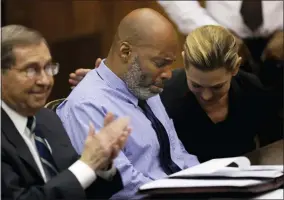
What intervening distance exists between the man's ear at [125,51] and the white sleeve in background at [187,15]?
12.5 inches

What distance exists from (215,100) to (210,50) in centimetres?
20

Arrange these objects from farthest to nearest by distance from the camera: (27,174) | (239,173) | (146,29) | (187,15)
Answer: (187,15), (146,29), (239,173), (27,174)

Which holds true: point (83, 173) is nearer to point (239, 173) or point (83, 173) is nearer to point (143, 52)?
point (239, 173)

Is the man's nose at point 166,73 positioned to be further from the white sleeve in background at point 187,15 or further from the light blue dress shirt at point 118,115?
the white sleeve in background at point 187,15

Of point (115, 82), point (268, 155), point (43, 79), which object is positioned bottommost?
point (268, 155)

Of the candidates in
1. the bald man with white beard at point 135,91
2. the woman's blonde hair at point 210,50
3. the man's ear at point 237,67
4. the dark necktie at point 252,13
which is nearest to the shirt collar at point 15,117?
the bald man with white beard at point 135,91

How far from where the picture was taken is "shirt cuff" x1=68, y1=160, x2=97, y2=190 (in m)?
1.42

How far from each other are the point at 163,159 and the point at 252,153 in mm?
264

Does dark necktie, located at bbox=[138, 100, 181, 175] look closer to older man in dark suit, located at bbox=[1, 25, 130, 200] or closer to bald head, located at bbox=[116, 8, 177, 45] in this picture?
bald head, located at bbox=[116, 8, 177, 45]

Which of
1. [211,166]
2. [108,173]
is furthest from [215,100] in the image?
[108,173]

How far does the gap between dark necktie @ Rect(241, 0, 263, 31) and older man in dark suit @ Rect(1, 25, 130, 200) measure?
917 millimetres

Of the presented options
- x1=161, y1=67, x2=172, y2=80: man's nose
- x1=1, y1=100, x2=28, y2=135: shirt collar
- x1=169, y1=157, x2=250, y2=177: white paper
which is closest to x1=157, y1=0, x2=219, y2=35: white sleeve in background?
x1=161, y1=67, x2=172, y2=80: man's nose

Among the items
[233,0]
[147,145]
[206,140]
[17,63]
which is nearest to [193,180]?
[147,145]

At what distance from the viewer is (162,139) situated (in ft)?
5.97
